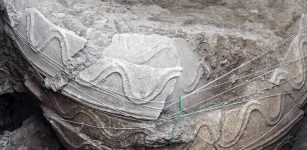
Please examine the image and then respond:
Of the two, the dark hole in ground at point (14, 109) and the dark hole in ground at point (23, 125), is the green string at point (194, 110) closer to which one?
the dark hole in ground at point (23, 125)

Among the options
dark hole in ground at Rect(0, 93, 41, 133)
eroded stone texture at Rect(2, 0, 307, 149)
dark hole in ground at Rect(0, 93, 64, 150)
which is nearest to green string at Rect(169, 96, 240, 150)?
eroded stone texture at Rect(2, 0, 307, 149)

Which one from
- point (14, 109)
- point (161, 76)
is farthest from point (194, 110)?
point (14, 109)

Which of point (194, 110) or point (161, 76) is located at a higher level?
point (161, 76)

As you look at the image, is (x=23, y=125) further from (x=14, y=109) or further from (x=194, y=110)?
(x=194, y=110)

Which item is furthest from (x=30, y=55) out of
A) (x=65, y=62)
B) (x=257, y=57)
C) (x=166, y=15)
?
(x=257, y=57)

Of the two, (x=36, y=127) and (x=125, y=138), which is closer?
(x=125, y=138)

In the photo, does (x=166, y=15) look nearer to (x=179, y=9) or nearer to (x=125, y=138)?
(x=179, y=9)

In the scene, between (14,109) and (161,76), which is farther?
(14,109)

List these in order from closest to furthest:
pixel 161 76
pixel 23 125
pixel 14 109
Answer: pixel 161 76, pixel 23 125, pixel 14 109

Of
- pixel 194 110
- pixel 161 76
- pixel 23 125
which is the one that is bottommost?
pixel 23 125
